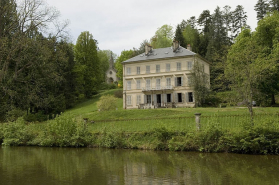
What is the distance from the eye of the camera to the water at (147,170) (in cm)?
828

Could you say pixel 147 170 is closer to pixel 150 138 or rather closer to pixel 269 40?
pixel 150 138

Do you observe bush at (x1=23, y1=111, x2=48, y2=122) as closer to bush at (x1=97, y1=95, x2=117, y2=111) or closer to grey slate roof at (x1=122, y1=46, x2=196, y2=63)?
bush at (x1=97, y1=95, x2=117, y2=111)

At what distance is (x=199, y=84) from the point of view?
34.4 m

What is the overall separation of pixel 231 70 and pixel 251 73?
4.92 ft

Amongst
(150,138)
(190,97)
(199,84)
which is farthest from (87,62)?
(150,138)

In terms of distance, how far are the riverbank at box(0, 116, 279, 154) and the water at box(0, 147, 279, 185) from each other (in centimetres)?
71

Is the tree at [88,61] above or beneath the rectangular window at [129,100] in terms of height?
above

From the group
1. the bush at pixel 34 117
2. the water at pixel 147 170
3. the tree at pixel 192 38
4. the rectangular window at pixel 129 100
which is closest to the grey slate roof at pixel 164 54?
the rectangular window at pixel 129 100

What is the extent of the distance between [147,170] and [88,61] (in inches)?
1708

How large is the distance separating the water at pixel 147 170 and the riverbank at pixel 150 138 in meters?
0.71

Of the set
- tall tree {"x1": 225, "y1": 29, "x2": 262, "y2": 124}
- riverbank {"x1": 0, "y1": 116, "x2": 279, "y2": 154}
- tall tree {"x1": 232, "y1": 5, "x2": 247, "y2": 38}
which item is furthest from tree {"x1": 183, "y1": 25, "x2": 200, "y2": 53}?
riverbank {"x1": 0, "y1": 116, "x2": 279, "y2": 154}

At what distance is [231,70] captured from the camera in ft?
55.0

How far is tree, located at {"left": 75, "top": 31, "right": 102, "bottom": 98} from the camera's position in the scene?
50.5 meters

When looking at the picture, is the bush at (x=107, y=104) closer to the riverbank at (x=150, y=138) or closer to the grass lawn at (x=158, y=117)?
the grass lawn at (x=158, y=117)
